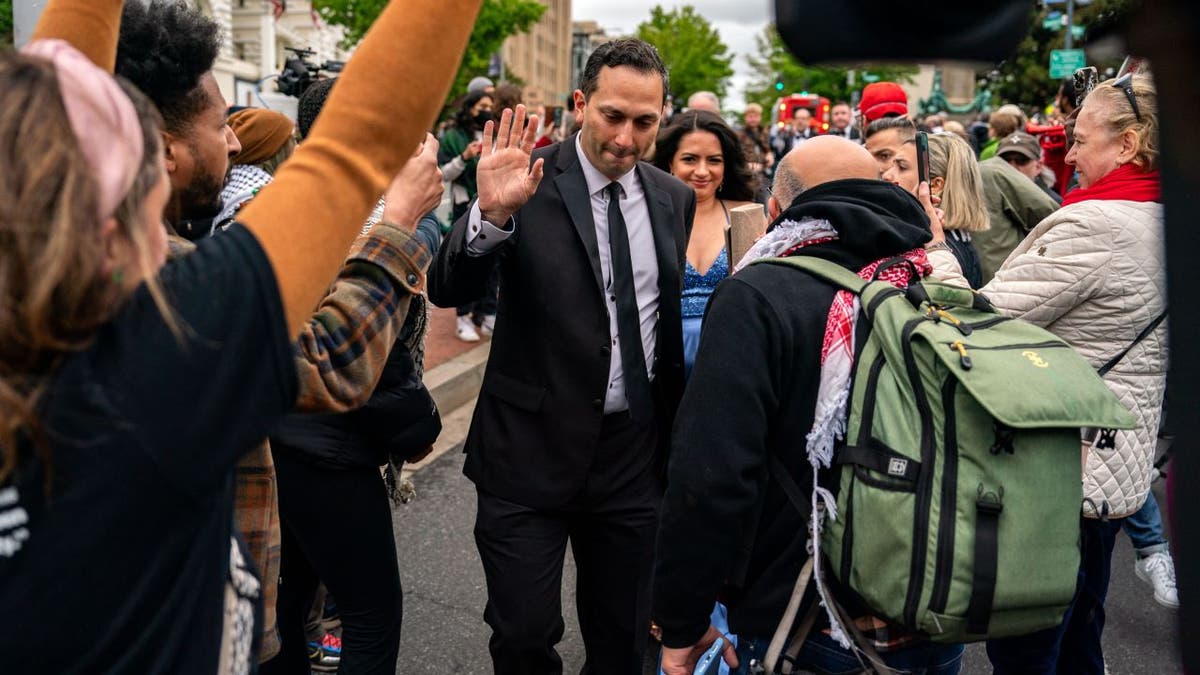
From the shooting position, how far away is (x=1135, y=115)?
9.97ft

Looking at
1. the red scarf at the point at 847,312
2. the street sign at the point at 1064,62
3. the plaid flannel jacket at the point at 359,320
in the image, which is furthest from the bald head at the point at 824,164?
the street sign at the point at 1064,62

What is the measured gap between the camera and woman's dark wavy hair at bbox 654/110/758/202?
4234mm

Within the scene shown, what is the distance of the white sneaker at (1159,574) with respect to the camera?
4.10m

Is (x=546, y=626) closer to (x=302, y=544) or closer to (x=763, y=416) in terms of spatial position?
(x=302, y=544)

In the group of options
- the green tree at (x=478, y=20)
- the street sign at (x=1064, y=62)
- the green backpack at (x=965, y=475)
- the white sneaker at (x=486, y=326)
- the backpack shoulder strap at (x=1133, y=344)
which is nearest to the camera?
the green backpack at (x=965, y=475)

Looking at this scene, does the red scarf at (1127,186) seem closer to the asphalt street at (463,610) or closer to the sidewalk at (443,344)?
the asphalt street at (463,610)

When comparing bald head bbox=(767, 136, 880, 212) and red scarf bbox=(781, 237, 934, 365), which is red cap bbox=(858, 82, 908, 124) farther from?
red scarf bbox=(781, 237, 934, 365)

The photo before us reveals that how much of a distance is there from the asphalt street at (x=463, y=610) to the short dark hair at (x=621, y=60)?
2161 millimetres

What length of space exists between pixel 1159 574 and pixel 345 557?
351 centimetres

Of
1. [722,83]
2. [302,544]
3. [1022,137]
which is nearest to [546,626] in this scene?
[302,544]

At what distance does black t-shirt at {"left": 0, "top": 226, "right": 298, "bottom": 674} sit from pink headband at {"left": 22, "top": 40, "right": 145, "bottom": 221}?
0.11 metres

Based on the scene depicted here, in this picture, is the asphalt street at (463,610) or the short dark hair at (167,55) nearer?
the short dark hair at (167,55)

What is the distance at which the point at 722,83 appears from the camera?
64.1 metres

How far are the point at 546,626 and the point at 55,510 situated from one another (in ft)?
6.53
